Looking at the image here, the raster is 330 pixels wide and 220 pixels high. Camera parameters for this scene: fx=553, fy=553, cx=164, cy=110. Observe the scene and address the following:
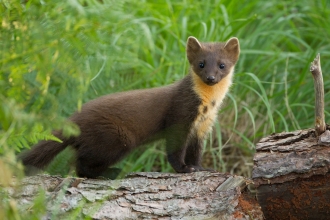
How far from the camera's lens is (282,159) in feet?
13.0

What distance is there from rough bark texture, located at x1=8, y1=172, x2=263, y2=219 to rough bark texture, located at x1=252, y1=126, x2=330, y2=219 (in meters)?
0.13

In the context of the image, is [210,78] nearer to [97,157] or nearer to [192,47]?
[192,47]

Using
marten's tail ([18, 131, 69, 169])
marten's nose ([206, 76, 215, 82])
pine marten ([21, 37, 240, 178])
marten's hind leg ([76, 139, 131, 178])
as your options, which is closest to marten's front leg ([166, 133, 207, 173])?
→ pine marten ([21, 37, 240, 178])

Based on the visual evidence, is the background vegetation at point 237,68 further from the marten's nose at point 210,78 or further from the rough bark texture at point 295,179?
the rough bark texture at point 295,179

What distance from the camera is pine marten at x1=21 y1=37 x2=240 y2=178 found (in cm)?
469

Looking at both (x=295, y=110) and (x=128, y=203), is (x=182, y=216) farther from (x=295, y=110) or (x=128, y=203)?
(x=295, y=110)

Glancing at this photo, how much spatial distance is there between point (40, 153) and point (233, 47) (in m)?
2.17

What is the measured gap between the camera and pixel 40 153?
467 centimetres

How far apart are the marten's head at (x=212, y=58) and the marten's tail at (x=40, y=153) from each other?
1476mm

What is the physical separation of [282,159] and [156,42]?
3435mm

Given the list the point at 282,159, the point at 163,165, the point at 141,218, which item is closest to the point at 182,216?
the point at 141,218

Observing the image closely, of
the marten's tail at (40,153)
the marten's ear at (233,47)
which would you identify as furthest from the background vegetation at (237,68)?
the marten's ear at (233,47)

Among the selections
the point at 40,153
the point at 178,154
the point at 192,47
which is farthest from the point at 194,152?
the point at 40,153

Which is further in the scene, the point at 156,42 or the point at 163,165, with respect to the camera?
the point at 156,42
